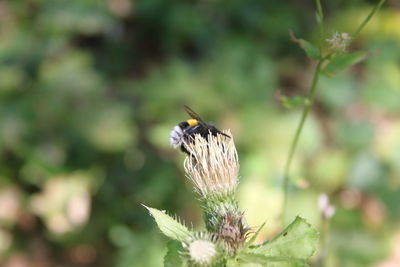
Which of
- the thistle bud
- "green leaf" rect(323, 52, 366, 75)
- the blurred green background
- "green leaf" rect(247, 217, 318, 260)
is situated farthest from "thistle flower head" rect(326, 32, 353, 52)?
the blurred green background

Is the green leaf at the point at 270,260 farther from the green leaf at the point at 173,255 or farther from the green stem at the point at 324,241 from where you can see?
the green stem at the point at 324,241

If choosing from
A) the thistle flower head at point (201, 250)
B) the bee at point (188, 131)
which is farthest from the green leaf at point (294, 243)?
the bee at point (188, 131)

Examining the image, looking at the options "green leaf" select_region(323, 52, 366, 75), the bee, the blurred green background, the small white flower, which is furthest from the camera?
the blurred green background

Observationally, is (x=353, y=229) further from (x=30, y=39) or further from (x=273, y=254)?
(x=30, y=39)

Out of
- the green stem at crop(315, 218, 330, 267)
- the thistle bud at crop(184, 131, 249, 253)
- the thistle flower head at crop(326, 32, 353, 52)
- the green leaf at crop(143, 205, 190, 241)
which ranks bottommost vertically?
the green leaf at crop(143, 205, 190, 241)

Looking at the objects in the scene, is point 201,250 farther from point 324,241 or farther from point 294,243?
point 324,241

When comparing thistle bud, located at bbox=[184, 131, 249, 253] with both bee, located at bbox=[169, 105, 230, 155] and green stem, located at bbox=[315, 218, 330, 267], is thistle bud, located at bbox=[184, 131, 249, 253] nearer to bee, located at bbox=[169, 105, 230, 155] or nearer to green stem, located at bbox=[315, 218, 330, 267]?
bee, located at bbox=[169, 105, 230, 155]

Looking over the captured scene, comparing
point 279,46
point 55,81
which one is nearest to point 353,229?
point 279,46
